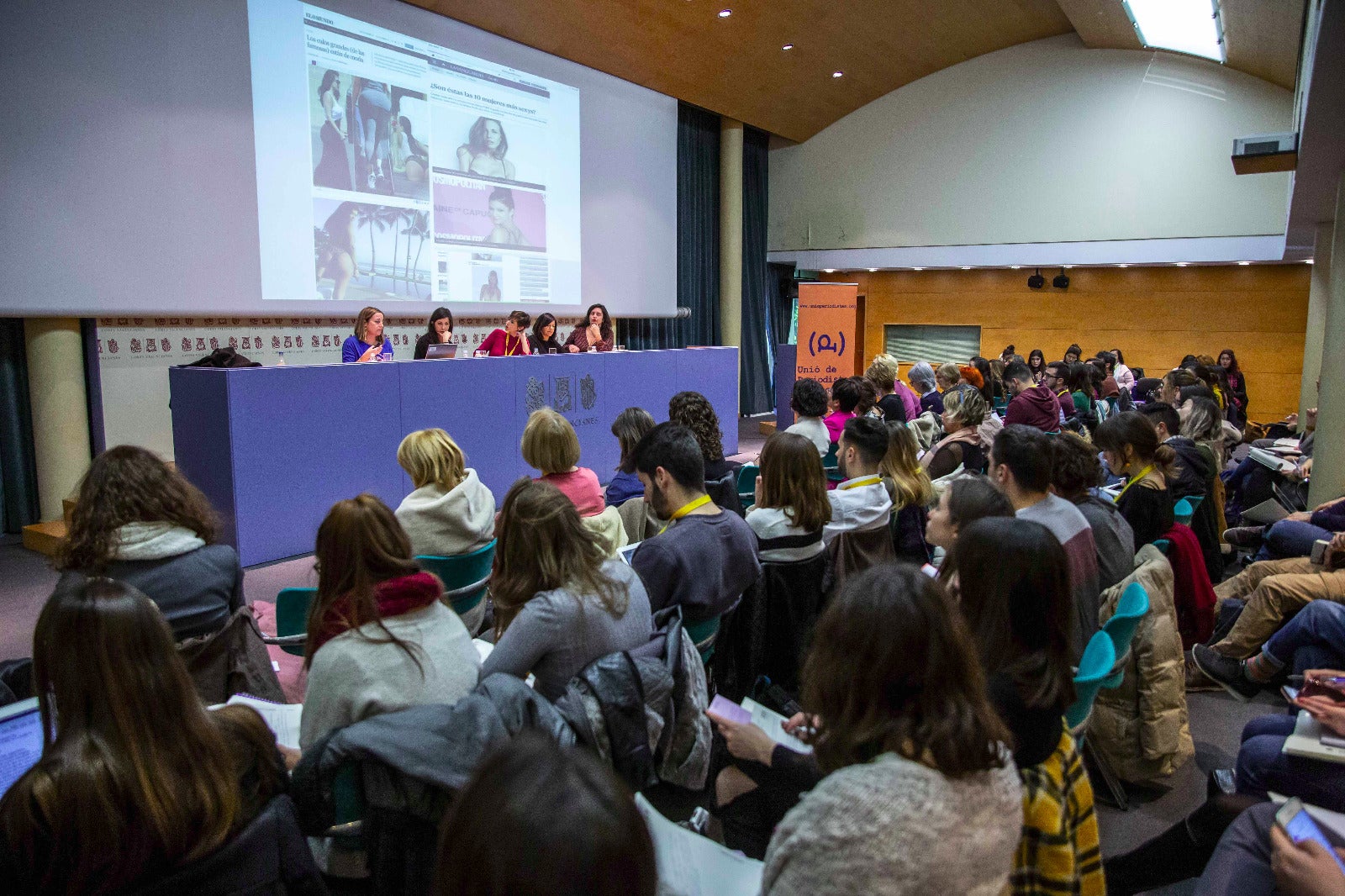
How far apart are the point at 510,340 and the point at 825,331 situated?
298 centimetres

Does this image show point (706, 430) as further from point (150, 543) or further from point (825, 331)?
point (825, 331)

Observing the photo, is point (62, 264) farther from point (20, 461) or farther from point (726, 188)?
point (726, 188)

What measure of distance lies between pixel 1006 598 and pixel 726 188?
1118 cm

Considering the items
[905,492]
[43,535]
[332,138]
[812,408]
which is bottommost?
[43,535]

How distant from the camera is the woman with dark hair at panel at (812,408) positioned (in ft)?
16.4

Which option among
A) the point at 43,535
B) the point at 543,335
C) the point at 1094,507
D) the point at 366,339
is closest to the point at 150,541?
the point at 1094,507

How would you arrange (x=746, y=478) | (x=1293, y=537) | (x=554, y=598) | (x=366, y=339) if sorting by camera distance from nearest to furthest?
(x=554, y=598) < (x=1293, y=537) < (x=746, y=478) < (x=366, y=339)

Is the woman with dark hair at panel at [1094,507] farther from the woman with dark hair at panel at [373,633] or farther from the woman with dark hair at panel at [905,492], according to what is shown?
the woman with dark hair at panel at [373,633]

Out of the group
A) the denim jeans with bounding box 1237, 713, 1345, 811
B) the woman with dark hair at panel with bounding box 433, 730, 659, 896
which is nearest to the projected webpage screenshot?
the denim jeans with bounding box 1237, 713, 1345, 811

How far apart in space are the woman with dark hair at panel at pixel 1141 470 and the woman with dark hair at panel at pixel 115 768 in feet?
10.1

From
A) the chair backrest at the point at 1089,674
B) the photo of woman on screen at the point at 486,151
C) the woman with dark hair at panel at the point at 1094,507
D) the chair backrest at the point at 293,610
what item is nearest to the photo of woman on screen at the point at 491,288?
the photo of woman on screen at the point at 486,151

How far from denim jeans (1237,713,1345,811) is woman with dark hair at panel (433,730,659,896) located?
77.4 inches

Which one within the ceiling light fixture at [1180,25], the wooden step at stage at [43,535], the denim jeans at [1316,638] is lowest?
the wooden step at stage at [43,535]

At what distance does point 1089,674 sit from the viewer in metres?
2.06
